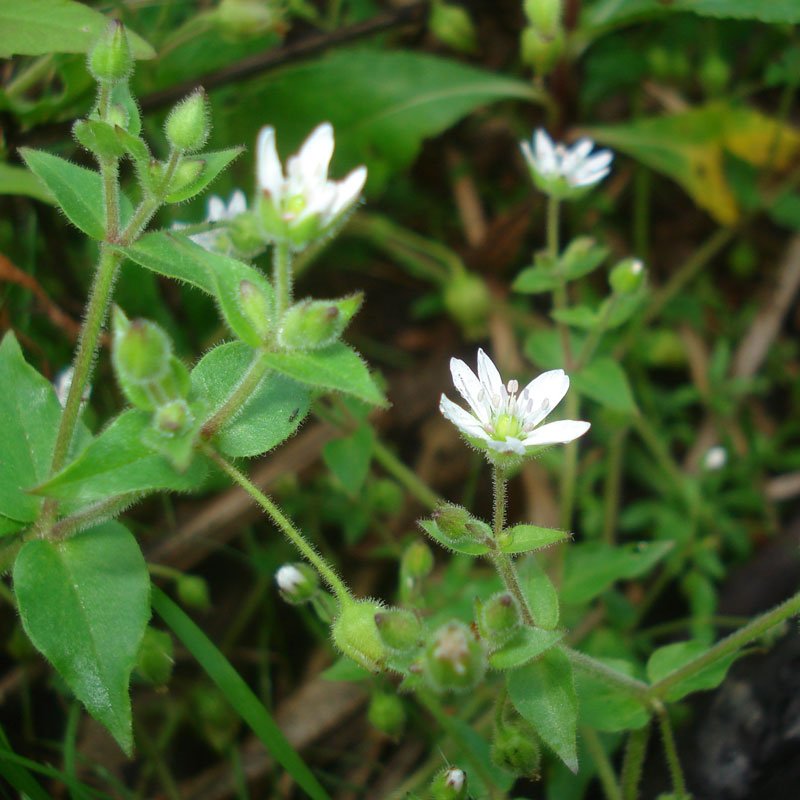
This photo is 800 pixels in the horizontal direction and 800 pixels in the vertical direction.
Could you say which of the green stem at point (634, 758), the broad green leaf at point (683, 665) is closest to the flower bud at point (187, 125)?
the broad green leaf at point (683, 665)

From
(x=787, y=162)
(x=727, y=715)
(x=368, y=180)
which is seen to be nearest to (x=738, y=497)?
(x=727, y=715)

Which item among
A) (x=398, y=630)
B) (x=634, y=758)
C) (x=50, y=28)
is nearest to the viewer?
(x=398, y=630)

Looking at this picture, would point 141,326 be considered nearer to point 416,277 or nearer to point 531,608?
point 531,608

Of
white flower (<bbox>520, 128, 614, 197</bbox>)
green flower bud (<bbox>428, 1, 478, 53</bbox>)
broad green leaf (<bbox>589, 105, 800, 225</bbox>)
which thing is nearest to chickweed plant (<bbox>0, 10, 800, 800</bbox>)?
white flower (<bbox>520, 128, 614, 197</bbox>)

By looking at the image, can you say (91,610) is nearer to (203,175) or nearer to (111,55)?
(203,175)

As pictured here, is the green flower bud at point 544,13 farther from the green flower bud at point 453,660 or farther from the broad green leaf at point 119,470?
the green flower bud at point 453,660

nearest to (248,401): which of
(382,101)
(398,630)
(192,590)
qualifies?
(398,630)
